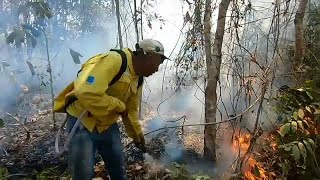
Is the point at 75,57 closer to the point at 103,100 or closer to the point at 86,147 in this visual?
the point at 86,147

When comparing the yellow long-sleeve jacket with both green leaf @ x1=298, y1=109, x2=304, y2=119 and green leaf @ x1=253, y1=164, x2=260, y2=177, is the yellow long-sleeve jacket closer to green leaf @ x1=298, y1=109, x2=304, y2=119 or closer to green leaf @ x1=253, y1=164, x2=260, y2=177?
green leaf @ x1=253, y1=164, x2=260, y2=177

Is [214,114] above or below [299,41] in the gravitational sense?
below

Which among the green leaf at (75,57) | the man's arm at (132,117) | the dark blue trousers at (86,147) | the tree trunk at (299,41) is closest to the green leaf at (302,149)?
the man's arm at (132,117)

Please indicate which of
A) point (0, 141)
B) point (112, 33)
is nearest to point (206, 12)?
point (0, 141)

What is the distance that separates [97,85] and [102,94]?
0.29 ft

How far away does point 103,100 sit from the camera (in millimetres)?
3125

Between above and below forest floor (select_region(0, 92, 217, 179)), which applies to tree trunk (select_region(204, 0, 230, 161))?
above

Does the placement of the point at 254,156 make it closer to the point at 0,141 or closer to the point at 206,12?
the point at 206,12

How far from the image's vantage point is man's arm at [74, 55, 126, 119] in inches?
121

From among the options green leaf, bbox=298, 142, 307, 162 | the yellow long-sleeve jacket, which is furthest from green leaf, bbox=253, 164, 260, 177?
the yellow long-sleeve jacket

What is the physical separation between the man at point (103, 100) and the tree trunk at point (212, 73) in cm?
204

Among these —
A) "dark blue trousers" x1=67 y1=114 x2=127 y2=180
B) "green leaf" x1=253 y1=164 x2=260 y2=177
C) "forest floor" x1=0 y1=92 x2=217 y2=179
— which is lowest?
"forest floor" x1=0 y1=92 x2=217 y2=179

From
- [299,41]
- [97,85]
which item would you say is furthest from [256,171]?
[299,41]

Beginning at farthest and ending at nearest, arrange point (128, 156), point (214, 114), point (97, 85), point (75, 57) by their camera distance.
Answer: point (75, 57)
point (128, 156)
point (214, 114)
point (97, 85)
